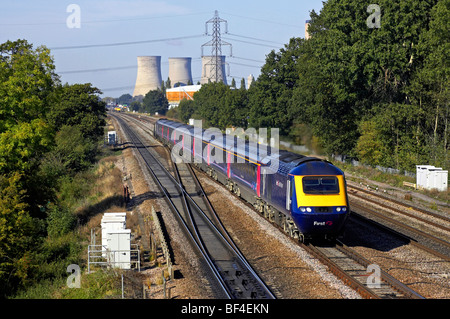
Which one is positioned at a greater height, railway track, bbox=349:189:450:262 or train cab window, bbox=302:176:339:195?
train cab window, bbox=302:176:339:195

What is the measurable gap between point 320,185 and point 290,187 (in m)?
1.24

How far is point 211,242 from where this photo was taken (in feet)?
72.5

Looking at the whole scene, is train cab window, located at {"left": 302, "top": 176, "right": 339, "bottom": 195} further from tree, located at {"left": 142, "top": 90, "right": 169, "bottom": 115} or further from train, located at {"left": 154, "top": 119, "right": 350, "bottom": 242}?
tree, located at {"left": 142, "top": 90, "right": 169, "bottom": 115}

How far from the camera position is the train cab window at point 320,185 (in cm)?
1900

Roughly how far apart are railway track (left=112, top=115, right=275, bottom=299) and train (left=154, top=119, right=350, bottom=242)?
245 cm

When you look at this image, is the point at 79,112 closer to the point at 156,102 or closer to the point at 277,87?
the point at 277,87

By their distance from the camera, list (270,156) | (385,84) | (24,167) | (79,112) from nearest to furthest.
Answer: (270,156) → (24,167) → (385,84) → (79,112)

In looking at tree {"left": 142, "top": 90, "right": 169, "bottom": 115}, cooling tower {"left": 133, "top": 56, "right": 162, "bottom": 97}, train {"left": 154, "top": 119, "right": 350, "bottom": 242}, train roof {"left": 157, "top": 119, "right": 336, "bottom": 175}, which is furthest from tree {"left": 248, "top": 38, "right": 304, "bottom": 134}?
cooling tower {"left": 133, "top": 56, "right": 162, "bottom": 97}

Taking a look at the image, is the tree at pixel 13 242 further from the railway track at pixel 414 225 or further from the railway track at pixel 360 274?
A: the railway track at pixel 414 225

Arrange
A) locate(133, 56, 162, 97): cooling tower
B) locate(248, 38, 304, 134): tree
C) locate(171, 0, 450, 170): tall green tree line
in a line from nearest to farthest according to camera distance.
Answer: locate(171, 0, 450, 170): tall green tree line → locate(248, 38, 304, 134): tree → locate(133, 56, 162, 97): cooling tower

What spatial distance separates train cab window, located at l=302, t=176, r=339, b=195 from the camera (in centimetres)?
1900

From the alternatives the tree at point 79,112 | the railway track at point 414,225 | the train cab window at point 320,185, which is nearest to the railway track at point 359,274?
the train cab window at point 320,185

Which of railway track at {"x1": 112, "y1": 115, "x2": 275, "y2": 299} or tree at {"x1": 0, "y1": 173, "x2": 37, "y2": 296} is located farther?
tree at {"x1": 0, "y1": 173, "x2": 37, "y2": 296}

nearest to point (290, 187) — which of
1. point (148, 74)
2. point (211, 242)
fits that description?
point (211, 242)
